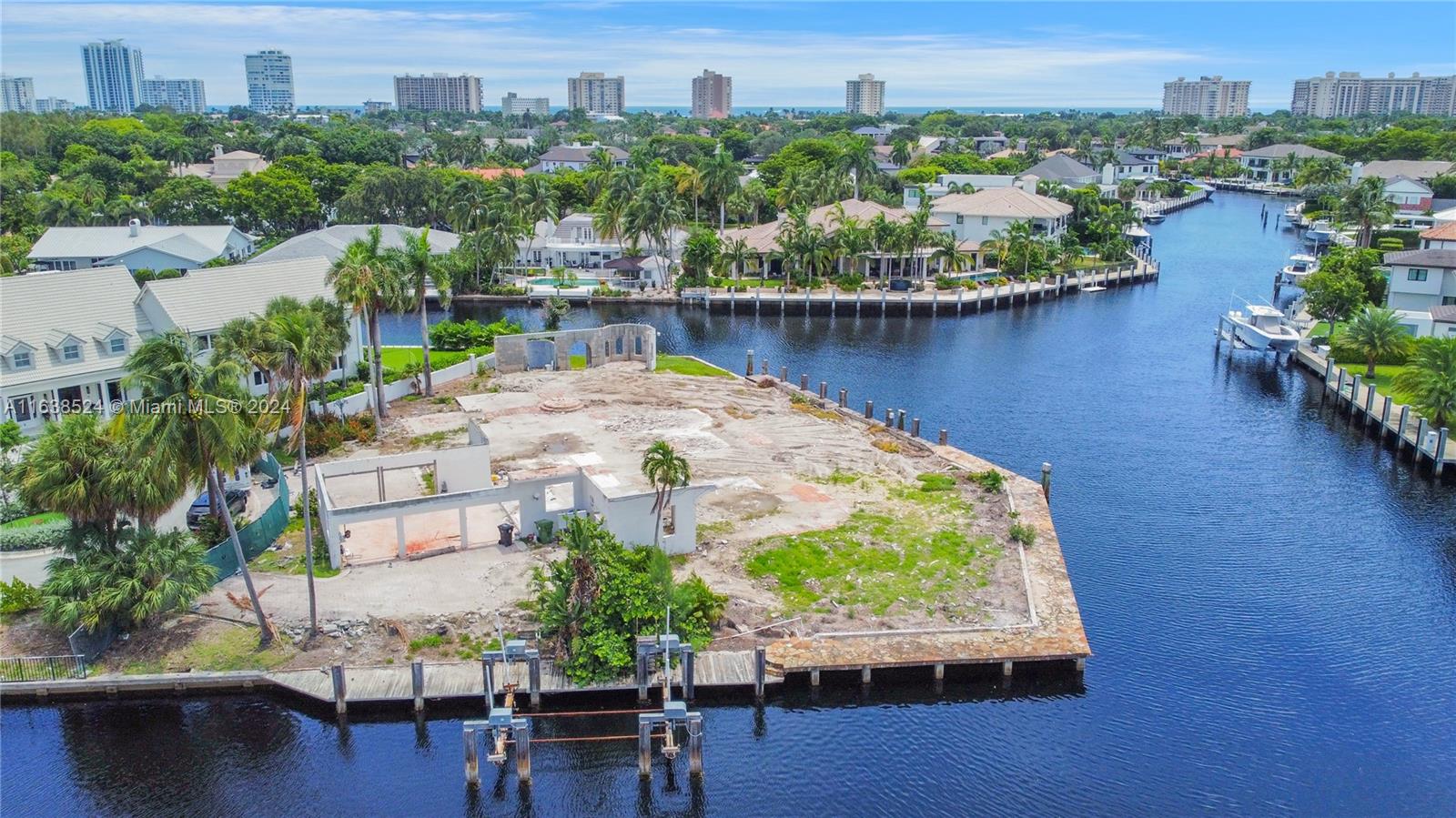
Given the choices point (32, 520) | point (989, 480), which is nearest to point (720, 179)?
point (989, 480)

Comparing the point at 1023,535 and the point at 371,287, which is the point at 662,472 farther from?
the point at 371,287

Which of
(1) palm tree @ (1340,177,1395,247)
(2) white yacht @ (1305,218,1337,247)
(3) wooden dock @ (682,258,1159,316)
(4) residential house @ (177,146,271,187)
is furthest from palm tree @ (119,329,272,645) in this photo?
(4) residential house @ (177,146,271,187)

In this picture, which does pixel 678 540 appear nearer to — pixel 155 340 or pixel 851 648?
pixel 851 648

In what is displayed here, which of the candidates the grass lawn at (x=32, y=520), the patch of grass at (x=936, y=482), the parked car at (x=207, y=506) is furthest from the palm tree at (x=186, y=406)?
the patch of grass at (x=936, y=482)

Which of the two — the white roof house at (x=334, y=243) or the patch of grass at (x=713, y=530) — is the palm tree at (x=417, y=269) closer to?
the white roof house at (x=334, y=243)

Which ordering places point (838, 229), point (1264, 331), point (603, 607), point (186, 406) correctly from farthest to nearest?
point (838, 229), point (1264, 331), point (603, 607), point (186, 406)

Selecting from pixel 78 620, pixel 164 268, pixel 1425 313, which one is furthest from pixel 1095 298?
pixel 78 620

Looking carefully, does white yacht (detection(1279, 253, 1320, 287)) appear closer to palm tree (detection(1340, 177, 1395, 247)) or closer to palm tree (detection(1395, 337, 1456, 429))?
palm tree (detection(1340, 177, 1395, 247))
